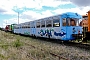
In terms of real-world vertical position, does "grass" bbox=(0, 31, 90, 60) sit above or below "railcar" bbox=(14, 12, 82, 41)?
below

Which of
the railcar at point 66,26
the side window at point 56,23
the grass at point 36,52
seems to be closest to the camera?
the grass at point 36,52

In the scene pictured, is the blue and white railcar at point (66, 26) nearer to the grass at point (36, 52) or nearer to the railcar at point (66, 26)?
the railcar at point (66, 26)

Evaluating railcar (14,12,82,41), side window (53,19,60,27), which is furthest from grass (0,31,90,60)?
side window (53,19,60,27)

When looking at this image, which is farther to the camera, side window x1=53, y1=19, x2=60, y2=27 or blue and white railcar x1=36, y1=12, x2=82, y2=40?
side window x1=53, y1=19, x2=60, y2=27

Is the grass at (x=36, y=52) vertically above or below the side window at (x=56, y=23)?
below

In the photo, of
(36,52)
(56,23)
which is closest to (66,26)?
(56,23)

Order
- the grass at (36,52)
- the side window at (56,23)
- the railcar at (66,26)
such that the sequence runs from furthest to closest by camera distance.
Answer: the side window at (56,23) < the railcar at (66,26) < the grass at (36,52)

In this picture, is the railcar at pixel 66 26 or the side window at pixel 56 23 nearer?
the railcar at pixel 66 26

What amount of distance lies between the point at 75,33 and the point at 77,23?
0.95 meters

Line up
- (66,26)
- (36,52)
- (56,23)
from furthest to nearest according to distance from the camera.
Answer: (56,23), (66,26), (36,52)

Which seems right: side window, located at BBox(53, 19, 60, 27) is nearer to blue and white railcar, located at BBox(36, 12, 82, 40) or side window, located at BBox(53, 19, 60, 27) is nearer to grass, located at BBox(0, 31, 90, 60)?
blue and white railcar, located at BBox(36, 12, 82, 40)

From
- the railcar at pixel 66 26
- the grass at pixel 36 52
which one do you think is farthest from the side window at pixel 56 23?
the grass at pixel 36 52

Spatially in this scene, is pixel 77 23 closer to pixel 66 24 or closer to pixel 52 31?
pixel 66 24

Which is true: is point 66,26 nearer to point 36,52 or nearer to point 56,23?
point 56,23
